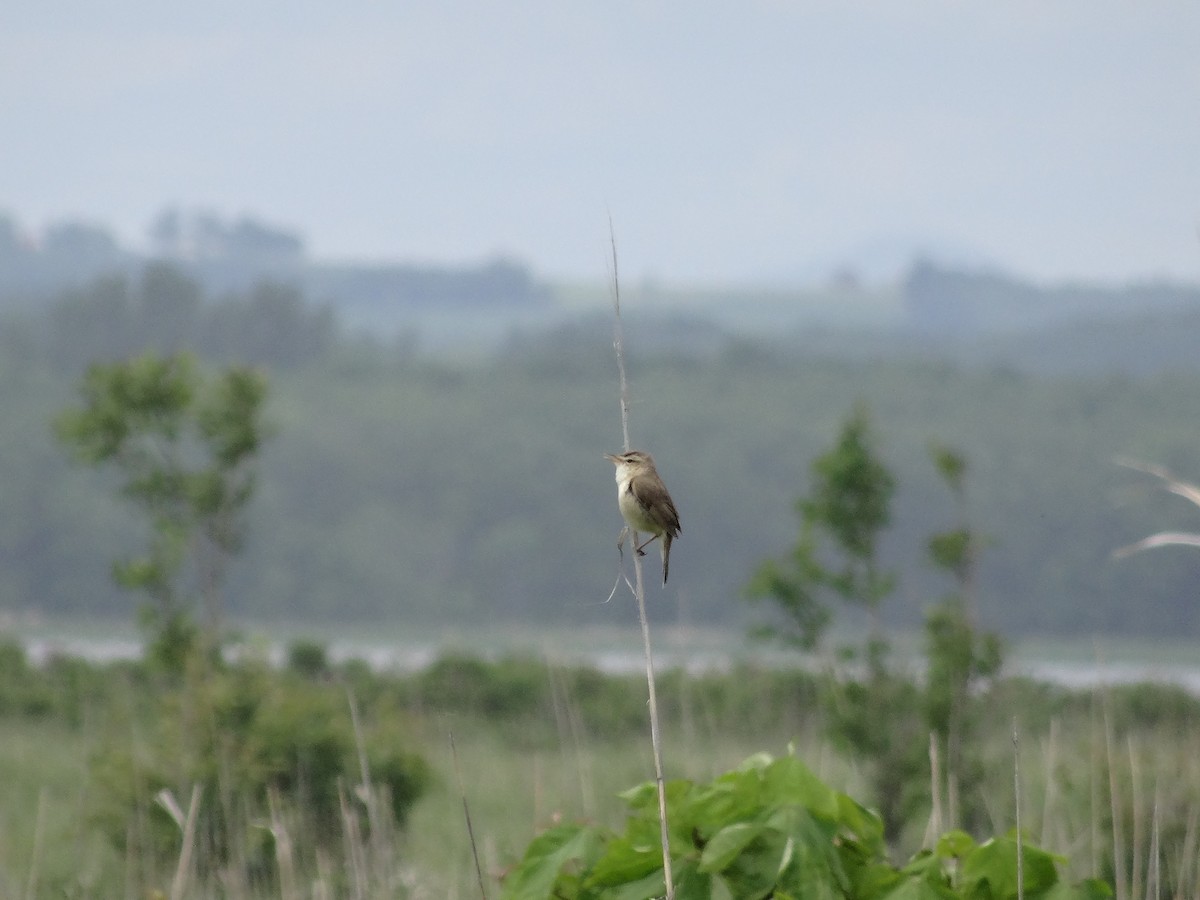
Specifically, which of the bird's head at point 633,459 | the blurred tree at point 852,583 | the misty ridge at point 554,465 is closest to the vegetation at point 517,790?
the blurred tree at point 852,583

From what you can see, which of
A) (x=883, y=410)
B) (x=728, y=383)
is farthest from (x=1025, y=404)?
(x=728, y=383)

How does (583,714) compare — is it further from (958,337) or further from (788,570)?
(958,337)

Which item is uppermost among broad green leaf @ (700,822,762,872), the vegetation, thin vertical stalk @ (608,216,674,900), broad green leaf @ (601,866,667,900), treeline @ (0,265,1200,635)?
thin vertical stalk @ (608,216,674,900)

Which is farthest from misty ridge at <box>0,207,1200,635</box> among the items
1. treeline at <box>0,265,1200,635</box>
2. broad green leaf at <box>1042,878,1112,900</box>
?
broad green leaf at <box>1042,878,1112,900</box>

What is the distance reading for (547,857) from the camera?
3.11m

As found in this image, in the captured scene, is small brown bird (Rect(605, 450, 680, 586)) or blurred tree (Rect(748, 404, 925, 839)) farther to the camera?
blurred tree (Rect(748, 404, 925, 839))

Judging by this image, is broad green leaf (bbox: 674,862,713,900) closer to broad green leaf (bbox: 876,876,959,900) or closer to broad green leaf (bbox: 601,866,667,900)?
broad green leaf (bbox: 601,866,667,900)

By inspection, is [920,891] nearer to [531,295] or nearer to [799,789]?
[799,789]

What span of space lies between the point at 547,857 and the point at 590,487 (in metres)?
56.7

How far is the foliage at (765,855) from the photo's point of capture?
2.89 meters

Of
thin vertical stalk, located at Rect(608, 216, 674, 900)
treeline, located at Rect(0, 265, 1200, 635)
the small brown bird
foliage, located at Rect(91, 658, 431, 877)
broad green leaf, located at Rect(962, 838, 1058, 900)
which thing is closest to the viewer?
thin vertical stalk, located at Rect(608, 216, 674, 900)

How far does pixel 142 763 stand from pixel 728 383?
6126 centimetres

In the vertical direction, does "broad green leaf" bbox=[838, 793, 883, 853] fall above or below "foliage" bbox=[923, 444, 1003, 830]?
above

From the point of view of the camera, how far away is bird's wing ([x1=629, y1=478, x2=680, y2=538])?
9.05ft
